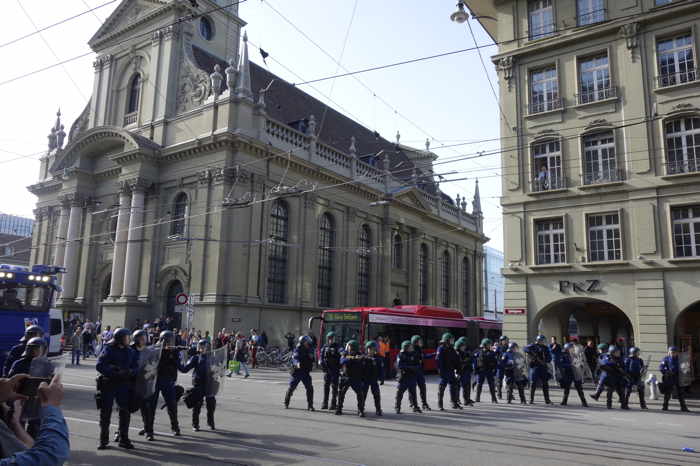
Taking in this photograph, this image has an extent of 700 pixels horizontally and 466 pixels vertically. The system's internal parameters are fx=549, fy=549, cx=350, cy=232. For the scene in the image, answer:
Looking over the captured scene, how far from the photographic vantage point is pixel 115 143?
108ft

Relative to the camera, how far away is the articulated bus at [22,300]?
14297 millimetres

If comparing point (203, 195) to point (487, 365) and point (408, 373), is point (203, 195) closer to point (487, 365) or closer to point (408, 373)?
point (487, 365)

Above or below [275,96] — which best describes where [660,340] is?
below

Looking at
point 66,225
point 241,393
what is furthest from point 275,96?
point 241,393

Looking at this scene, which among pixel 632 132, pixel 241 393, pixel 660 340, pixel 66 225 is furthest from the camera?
pixel 66 225

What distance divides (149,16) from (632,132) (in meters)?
27.7

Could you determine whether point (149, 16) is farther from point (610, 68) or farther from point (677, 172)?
point (677, 172)

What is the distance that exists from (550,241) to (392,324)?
7566 millimetres

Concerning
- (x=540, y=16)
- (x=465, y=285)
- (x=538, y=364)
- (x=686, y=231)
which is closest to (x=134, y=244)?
(x=538, y=364)

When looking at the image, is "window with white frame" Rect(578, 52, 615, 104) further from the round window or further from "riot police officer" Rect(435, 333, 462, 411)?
the round window

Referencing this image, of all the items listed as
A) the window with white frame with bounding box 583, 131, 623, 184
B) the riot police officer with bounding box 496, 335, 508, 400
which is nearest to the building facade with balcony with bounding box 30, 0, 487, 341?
the window with white frame with bounding box 583, 131, 623, 184

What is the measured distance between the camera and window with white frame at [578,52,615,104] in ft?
66.3

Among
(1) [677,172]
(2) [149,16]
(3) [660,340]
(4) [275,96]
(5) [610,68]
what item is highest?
(2) [149,16]

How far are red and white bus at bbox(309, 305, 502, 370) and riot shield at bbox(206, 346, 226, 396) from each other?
13.1m
